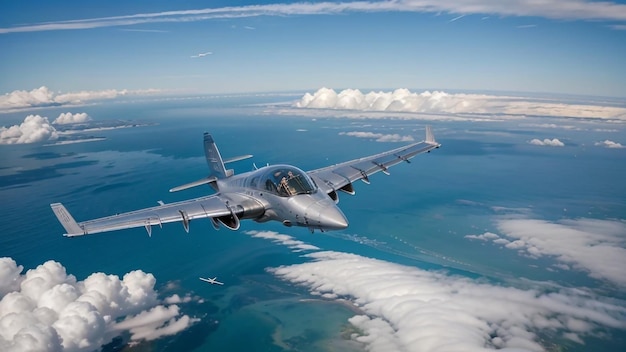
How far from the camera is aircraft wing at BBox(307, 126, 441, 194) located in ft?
117

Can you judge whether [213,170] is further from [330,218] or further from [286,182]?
[330,218]

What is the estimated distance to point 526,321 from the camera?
11756 centimetres

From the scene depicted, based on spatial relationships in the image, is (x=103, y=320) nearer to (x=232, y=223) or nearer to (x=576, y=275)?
(x=232, y=223)

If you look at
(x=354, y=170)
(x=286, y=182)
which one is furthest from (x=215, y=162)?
(x=286, y=182)

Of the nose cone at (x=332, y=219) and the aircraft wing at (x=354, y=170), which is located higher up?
the aircraft wing at (x=354, y=170)

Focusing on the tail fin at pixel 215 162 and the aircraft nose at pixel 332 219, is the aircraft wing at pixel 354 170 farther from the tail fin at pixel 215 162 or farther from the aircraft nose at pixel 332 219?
the tail fin at pixel 215 162

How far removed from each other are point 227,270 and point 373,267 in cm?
6840

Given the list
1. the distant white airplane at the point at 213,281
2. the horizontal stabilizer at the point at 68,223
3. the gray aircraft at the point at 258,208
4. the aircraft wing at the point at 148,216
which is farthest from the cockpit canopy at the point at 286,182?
the distant white airplane at the point at 213,281

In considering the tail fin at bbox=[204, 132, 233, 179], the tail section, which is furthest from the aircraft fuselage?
the tail fin at bbox=[204, 132, 233, 179]

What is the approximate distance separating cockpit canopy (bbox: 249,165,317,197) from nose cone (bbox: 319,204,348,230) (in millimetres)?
3283

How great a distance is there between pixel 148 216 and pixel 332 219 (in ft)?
54.7

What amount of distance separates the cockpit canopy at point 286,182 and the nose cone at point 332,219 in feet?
10.8

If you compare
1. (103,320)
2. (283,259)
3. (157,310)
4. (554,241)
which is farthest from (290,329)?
(554,241)

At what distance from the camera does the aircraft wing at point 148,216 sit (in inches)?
987
